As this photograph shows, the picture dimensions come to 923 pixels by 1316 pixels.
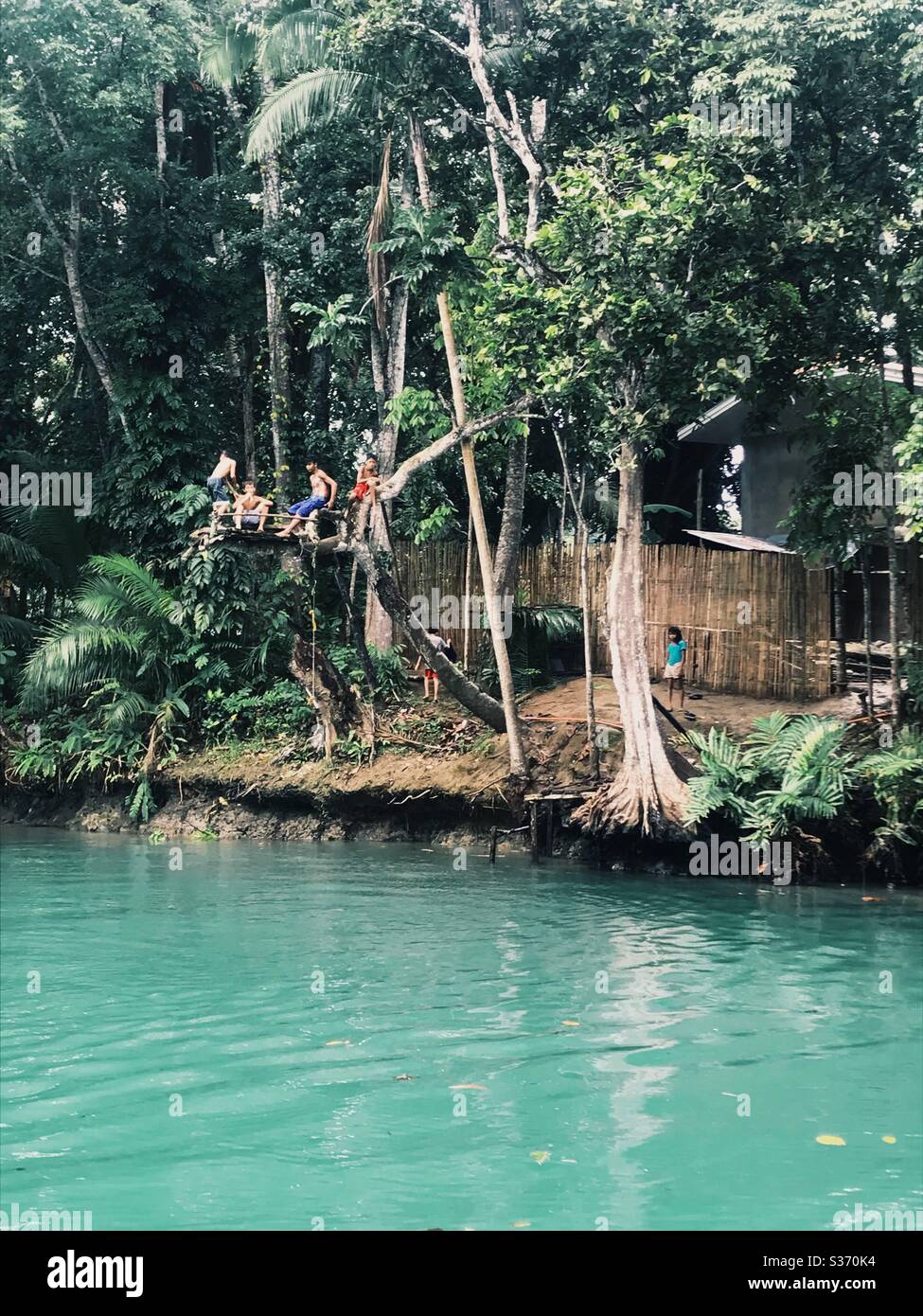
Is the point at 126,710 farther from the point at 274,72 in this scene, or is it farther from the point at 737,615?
the point at 274,72

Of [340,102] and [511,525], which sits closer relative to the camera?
→ [511,525]

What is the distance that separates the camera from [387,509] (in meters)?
19.9

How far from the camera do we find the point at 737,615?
730 inches

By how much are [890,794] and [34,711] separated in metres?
12.3

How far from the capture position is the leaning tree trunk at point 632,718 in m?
15.1

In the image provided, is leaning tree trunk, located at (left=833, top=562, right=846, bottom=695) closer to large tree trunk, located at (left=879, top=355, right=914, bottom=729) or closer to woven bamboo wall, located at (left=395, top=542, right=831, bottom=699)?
woven bamboo wall, located at (left=395, top=542, right=831, bottom=699)

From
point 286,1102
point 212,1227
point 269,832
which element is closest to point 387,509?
point 269,832

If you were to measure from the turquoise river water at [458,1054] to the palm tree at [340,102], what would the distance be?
4.85 metres

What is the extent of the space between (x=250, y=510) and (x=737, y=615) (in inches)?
260

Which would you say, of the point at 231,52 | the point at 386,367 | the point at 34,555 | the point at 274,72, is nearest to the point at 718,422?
the point at 386,367

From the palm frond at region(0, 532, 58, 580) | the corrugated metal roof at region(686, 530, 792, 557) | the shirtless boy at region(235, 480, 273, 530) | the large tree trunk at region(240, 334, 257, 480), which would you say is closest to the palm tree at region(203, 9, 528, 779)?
the shirtless boy at region(235, 480, 273, 530)

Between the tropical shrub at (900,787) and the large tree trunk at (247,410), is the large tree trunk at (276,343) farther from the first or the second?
the tropical shrub at (900,787)
